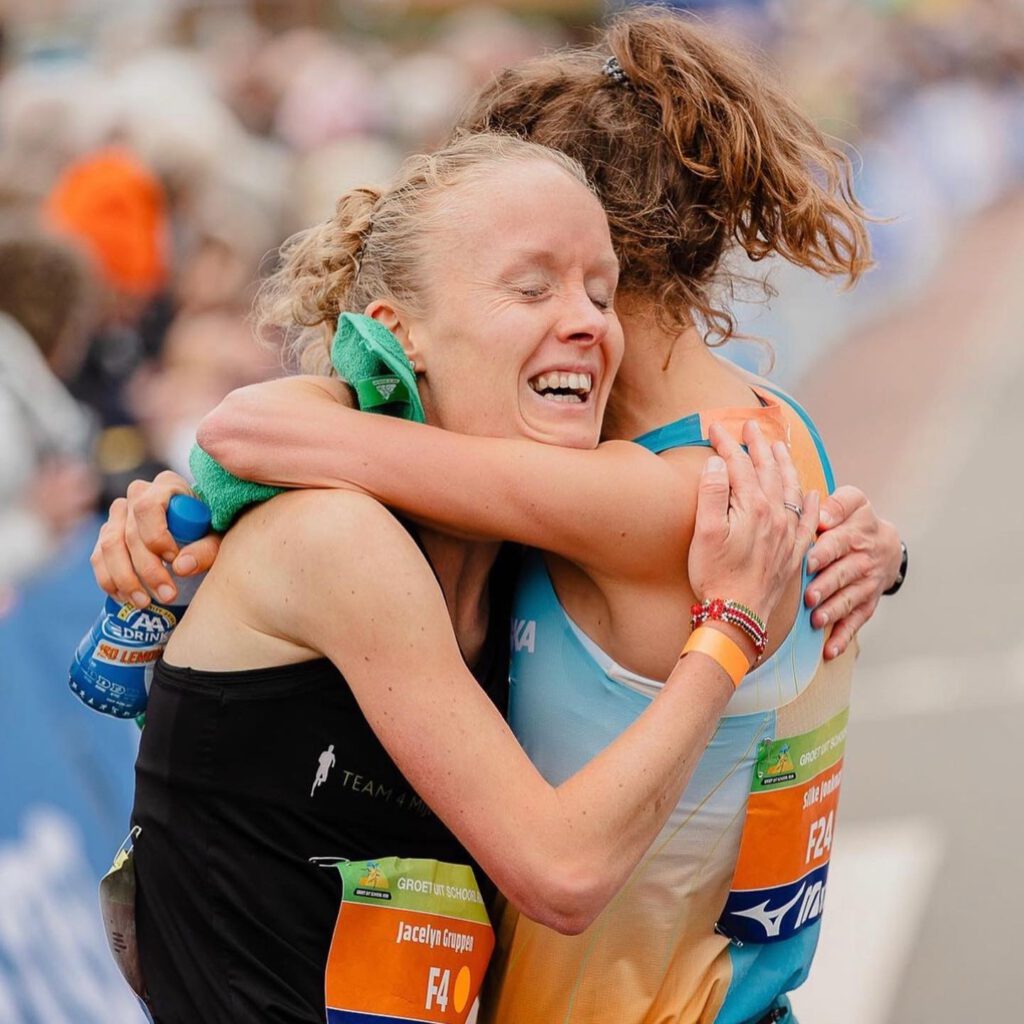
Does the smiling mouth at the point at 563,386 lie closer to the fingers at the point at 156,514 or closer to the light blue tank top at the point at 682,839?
the light blue tank top at the point at 682,839

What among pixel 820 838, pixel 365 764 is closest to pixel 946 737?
pixel 820 838

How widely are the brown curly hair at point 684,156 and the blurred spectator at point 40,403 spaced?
2.94m

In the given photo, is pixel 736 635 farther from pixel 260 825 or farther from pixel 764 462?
pixel 260 825

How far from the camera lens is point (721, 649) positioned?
2.33m

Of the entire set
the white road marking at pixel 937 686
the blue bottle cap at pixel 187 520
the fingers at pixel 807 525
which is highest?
the fingers at pixel 807 525

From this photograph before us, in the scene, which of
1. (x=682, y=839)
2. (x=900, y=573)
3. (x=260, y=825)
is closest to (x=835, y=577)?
(x=900, y=573)

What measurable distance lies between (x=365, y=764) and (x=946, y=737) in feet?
16.8


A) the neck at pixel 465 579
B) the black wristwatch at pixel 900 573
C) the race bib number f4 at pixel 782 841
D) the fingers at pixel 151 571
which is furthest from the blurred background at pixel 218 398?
the fingers at pixel 151 571

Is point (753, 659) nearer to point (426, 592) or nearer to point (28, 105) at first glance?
point (426, 592)

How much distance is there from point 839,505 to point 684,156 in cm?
61

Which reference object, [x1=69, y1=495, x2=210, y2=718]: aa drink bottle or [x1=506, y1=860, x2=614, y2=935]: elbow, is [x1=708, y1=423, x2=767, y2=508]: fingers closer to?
[x1=506, y1=860, x2=614, y2=935]: elbow

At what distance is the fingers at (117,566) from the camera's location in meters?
2.54

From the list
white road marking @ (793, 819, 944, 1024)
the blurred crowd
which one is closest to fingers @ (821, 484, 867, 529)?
the blurred crowd

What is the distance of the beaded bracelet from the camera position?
2.35 meters
